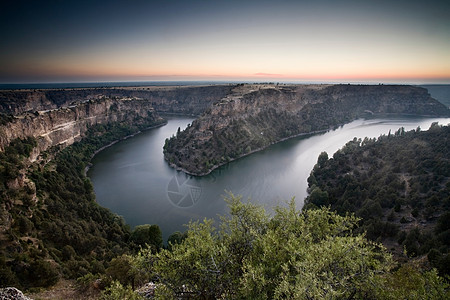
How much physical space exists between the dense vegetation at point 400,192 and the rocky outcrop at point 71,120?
130 ft

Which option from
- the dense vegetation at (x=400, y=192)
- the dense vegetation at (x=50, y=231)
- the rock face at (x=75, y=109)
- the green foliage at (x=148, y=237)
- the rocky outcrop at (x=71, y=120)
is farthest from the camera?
the rock face at (x=75, y=109)

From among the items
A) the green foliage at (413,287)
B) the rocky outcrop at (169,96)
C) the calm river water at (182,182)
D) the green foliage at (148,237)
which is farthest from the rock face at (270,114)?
the green foliage at (413,287)

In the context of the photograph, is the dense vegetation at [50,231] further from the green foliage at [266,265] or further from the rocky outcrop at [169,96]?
the rocky outcrop at [169,96]

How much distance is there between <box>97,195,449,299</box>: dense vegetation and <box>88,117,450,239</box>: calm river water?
19.6 metres

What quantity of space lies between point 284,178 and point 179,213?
2067cm

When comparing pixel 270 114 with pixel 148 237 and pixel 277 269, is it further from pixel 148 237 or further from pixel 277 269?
pixel 277 269

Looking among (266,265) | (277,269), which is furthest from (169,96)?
(277,269)

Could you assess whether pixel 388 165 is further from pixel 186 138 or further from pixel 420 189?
pixel 186 138

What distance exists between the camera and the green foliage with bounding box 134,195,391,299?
640cm

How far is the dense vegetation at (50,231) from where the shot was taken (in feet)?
43.6

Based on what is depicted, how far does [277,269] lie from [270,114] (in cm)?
6876

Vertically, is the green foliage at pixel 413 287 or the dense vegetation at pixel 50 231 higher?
the green foliage at pixel 413 287

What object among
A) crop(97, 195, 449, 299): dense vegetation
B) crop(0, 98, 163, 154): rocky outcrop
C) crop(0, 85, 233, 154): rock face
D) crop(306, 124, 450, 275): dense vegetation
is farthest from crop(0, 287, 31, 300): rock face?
crop(0, 98, 163, 154): rocky outcrop

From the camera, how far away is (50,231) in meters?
18.2
